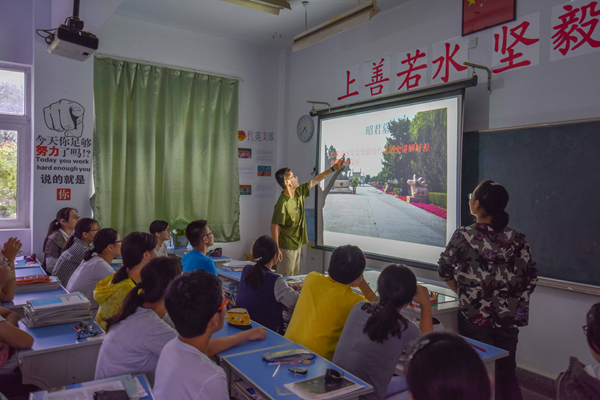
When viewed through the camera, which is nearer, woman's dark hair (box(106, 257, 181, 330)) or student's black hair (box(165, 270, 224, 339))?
student's black hair (box(165, 270, 224, 339))

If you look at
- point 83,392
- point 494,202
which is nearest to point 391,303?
point 494,202

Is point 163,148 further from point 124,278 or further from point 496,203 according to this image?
point 496,203

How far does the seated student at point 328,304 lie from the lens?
200 centimetres

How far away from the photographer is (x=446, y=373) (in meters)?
0.86

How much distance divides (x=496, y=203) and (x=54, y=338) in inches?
92.2

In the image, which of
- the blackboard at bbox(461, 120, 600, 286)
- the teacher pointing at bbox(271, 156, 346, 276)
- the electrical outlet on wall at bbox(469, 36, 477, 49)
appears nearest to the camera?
the blackboard at bbox(461, 120, 600, 286)

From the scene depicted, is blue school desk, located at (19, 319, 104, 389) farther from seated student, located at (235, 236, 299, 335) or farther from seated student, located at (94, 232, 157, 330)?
seated student, located at (235, 236, 299, 335)

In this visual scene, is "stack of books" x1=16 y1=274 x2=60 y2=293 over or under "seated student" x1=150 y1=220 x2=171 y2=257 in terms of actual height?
under

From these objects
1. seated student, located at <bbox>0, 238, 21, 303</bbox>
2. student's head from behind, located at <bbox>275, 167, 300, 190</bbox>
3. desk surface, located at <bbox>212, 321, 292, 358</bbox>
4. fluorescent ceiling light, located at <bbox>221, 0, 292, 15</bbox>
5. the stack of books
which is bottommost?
desk surface, located at <bbox>212, 321, 292, 358</bbox>

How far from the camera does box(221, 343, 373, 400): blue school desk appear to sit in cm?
152

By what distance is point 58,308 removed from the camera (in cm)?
226

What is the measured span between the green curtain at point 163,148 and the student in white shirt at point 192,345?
3526mm

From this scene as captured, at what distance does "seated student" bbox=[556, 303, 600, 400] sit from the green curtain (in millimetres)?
4375

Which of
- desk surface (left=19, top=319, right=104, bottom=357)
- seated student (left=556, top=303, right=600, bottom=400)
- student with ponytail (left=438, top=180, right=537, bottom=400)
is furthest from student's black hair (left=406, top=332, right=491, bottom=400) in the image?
desk surface (left=19, top=319, right=104, bottom=357)
